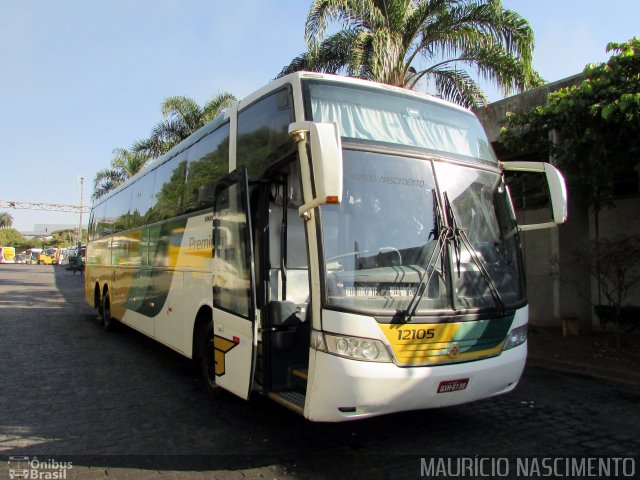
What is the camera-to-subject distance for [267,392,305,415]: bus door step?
13.6ft

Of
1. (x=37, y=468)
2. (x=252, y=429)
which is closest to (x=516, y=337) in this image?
(x=252, y=429)

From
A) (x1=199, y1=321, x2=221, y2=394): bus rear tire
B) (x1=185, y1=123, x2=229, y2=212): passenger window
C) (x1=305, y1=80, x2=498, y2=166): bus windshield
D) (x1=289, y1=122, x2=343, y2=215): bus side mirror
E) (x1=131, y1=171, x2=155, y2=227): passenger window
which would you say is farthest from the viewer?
(x1=131, y1=171, x2=155, y2=227): passenger window

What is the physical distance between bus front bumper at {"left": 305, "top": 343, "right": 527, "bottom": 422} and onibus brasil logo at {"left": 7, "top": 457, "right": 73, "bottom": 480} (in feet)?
6.65

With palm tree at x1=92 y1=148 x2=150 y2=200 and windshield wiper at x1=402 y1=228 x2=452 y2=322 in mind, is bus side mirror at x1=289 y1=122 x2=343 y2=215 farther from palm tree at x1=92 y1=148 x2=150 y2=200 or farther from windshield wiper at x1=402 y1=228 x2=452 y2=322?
palm tree at x1=92 y1=148 x2=150 y2=200

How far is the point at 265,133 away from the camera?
5.08 m

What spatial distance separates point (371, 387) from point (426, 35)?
10.5 metres

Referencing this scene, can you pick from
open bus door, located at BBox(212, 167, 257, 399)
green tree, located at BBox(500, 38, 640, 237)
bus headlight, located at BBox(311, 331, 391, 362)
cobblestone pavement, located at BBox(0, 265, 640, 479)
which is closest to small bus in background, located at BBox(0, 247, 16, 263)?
cobblestone pavement, located at BBox(0, 265, 640, 479)

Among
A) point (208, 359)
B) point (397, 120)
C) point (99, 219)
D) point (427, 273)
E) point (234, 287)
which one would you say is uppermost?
point (397, 120)

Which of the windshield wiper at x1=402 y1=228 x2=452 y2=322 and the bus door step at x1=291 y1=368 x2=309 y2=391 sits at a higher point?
the windshield wiper at x1=402 y1=228 x2=452 y2=322

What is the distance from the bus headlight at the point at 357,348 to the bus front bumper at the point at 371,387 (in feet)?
0.14

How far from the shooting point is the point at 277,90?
4.89 meters

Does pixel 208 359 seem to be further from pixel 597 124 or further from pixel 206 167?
Answer: pixel 597 124

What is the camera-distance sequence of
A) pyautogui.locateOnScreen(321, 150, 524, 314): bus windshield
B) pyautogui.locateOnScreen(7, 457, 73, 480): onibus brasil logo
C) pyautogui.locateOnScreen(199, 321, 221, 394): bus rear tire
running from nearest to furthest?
pyautogui.locateOnScreen(7, 457, 73, 480): onibus brasil logo < pyautogui.locateOnScreen(321, 150, 524, 314): bus windshield < pyautogui.locateOnScreen(199, 321, 221, 394): bus rear tire

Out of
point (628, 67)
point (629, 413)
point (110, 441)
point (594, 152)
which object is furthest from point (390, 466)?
point (628, 67)
